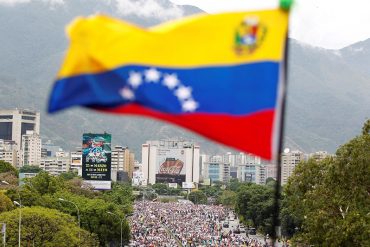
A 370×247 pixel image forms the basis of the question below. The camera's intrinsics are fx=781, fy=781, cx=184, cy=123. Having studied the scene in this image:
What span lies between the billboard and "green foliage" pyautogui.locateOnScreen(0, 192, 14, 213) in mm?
38148

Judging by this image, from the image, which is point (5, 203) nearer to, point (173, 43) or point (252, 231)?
point (173, 43)

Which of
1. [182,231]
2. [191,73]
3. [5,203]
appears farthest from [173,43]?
[182,231]

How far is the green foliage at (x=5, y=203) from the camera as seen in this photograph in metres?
48.2

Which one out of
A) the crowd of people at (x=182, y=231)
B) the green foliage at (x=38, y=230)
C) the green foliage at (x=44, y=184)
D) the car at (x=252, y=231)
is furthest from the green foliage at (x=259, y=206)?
the green foliage at (x=38, y=230)

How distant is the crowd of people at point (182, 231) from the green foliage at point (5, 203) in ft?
45.4

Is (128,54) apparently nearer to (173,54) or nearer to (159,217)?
(173,54)

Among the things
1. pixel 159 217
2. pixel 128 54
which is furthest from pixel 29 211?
pixel 159 217

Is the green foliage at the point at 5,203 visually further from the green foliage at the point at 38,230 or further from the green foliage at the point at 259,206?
the green foliage at the point at 259,206

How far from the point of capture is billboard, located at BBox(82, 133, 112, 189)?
3497 inches

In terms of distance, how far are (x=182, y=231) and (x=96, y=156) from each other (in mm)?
15733

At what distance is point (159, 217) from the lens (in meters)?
100

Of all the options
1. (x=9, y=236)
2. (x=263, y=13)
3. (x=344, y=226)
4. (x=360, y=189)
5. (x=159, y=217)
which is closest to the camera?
(x=263, y=13)

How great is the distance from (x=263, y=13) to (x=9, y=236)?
115 ft

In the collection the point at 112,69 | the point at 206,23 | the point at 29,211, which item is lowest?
the point at 29,211
